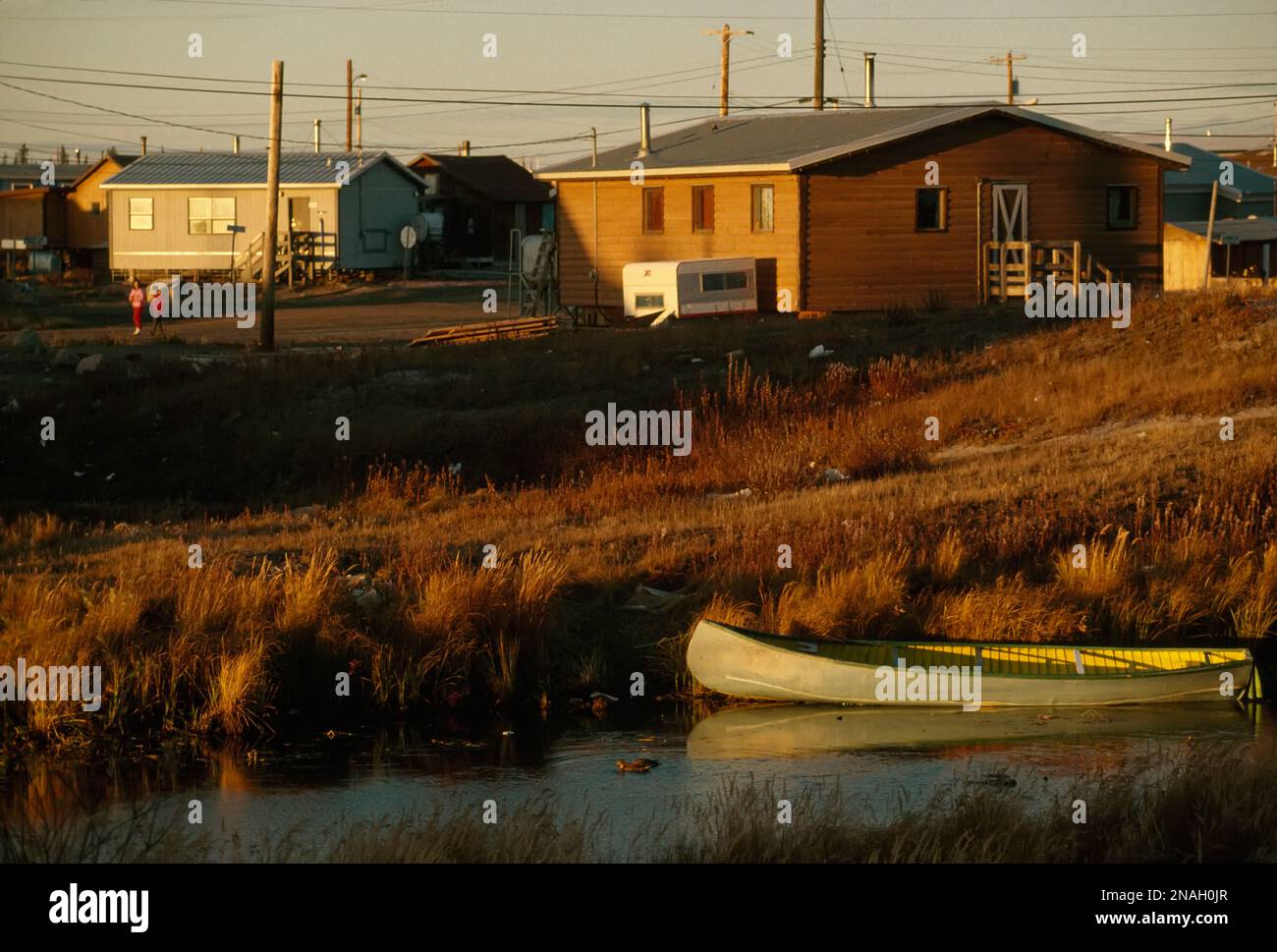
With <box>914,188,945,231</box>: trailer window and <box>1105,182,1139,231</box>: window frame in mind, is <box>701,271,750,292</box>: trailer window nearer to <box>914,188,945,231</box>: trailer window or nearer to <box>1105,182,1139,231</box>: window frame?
<box>914,188,945,231</box>: trailer window

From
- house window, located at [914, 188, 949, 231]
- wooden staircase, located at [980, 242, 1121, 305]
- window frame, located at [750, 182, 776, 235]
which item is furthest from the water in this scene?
house window, located at [914, 188, 949, 231]

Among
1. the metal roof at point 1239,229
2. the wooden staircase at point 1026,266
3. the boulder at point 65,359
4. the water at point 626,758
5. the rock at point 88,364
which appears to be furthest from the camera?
the metal roof at point 1239,229

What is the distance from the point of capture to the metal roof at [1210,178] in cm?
6712

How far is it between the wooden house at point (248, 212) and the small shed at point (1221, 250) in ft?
97.5

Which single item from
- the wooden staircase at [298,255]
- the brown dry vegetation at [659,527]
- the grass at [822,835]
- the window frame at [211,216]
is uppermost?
the window frame at [211,216]

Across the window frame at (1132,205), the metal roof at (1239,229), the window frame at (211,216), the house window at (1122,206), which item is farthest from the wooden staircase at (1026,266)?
the window frame at (211,216)

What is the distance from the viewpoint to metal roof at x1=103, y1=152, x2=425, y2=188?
211 ft

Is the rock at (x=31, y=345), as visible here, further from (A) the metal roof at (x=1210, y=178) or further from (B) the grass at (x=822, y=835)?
(A) the metal roof at (x=1210, y=178)

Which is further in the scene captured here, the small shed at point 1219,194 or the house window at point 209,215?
the small shed at point 1219,194

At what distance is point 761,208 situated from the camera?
132 ft

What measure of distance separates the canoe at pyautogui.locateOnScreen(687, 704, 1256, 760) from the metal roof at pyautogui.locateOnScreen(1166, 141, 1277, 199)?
176 feet

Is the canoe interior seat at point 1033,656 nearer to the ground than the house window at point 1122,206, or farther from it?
nearer to the ground

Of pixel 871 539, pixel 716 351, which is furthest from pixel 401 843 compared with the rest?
pixel 716 351

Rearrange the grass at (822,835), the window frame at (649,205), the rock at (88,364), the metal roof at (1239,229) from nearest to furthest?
1. the grass at (822,835)
2. the rock at (88,364)
3. the window frame at (649,205)
4. the metal roof at (1239,229)
